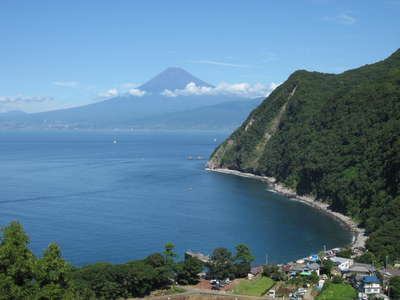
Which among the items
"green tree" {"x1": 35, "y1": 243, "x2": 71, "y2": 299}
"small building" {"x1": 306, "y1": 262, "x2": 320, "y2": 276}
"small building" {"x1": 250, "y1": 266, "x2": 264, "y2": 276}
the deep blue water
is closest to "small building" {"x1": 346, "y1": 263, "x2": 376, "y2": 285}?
"small building" {"x1": 306, "y1": 262, "x2": 320, "y2": 276}

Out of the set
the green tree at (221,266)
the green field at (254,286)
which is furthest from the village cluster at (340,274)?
the green tree at (221,266)

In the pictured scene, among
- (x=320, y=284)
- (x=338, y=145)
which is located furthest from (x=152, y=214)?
(x=338, y=145)

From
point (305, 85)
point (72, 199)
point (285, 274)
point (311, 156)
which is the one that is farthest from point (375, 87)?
point (285, 274)

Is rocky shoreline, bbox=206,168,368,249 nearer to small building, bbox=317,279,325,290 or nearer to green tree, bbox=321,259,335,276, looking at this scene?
green tree, bbox=321,259,335,276

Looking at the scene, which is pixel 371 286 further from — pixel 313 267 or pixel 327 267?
pixel 313 267

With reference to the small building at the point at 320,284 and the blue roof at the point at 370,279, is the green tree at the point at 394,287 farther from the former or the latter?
the small building at the point at 320,284

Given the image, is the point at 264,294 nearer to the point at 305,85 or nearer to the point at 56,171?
the point at 56,171
